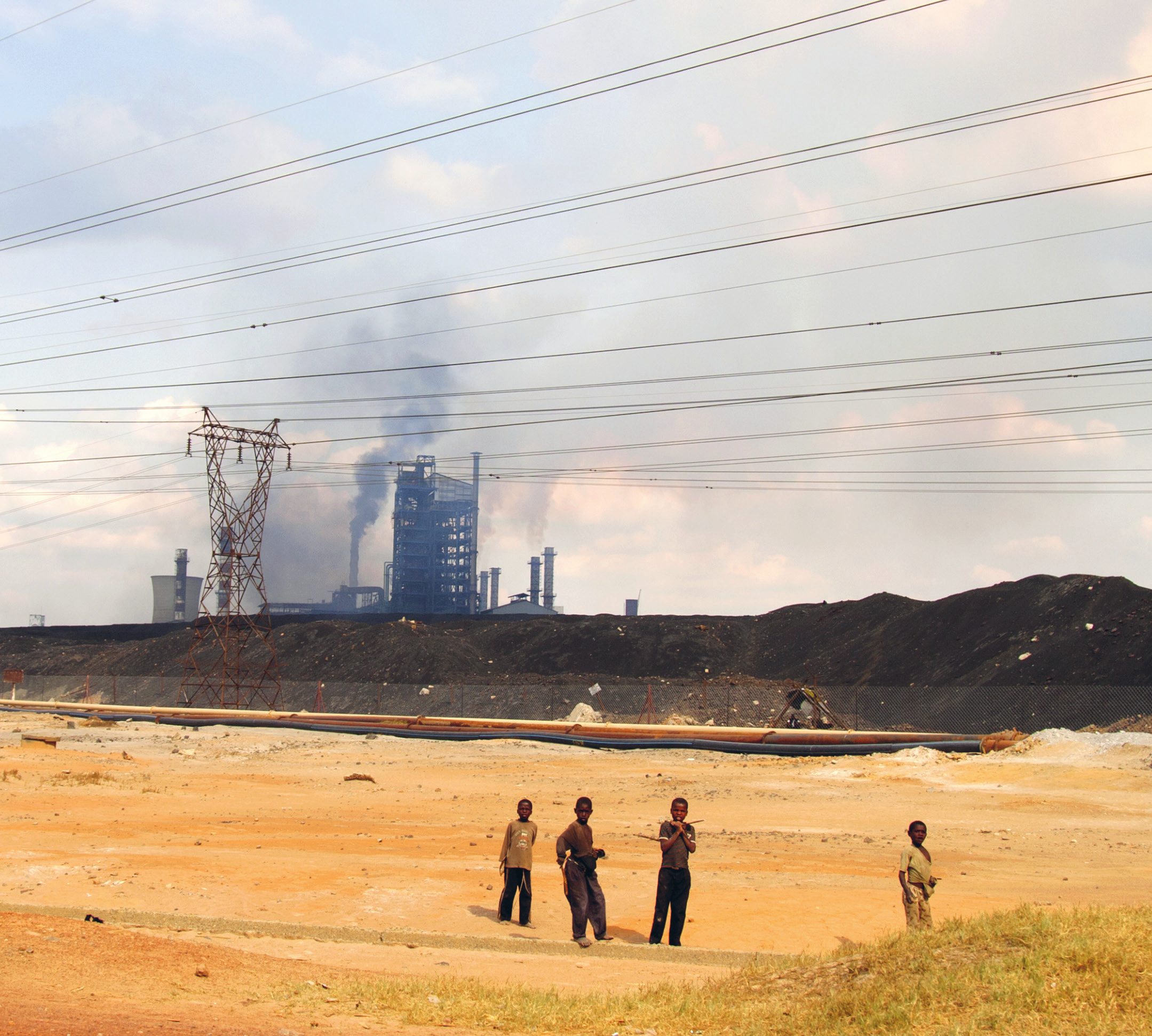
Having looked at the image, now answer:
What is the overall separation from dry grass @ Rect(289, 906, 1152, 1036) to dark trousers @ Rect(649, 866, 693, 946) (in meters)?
1.93

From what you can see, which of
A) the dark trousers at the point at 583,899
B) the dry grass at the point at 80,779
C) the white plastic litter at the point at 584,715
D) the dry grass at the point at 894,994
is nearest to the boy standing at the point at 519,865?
the dark trousers at the point at 583,899

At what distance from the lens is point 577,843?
12352 mm

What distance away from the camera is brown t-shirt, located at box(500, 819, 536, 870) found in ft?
42.3

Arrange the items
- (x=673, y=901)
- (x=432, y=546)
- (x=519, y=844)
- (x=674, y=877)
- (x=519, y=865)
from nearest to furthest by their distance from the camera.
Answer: (x=674, y=877) → (x=673, y=901) → (x=519, y=844) → (x=519, y=865) → (x=432, y=546)

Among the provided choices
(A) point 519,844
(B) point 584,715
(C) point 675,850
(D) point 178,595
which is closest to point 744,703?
(B) point 584,715

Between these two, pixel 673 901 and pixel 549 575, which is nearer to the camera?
pixel 673 901

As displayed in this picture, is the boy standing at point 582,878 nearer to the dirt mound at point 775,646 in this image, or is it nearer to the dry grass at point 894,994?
the dry grass at point 894,994

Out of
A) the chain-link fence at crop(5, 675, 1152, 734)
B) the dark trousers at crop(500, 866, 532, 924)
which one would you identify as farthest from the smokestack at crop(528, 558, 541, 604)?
the dark trousers at crop(500, 866, 532, 924)

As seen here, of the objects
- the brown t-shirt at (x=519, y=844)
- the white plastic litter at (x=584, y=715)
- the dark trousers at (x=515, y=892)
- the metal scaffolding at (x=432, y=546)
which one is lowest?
the white plastic litter at (x=584, y=715)

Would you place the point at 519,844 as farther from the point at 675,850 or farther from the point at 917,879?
the point at 917,879

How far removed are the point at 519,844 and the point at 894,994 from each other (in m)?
5.68

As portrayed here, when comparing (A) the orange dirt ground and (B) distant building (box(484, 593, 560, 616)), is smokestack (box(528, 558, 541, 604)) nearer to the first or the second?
(B) distant building (box(484, 593, 560, 616))

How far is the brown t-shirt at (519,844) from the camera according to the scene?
1290 cm

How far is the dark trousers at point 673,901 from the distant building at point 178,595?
112m
